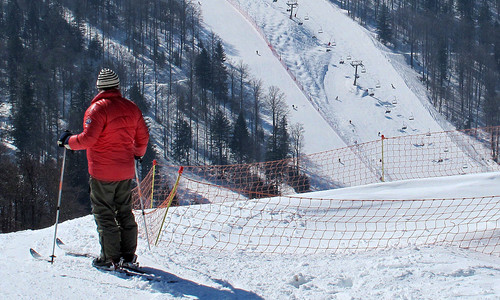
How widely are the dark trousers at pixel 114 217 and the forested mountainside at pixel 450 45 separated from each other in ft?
255

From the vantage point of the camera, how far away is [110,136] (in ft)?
17.3

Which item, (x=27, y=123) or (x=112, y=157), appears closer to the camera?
(x=112, y=157)

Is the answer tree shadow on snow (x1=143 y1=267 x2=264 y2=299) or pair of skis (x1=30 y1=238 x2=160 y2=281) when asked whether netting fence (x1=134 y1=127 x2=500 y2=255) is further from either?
Answer: tree shadow on snow (x1=143 y1=267 x2=264 y2=299)

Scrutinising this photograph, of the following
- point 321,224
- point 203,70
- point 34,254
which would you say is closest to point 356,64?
point 203,70

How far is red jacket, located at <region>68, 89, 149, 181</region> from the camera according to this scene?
203 inches

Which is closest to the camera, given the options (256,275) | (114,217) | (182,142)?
(114,217)

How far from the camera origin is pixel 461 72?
299 feet

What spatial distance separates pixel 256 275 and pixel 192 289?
82cm

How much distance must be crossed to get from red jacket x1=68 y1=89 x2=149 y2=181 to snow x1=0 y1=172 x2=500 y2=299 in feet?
3.08

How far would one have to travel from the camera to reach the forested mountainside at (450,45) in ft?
276

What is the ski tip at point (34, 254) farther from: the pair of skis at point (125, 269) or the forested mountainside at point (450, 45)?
the forested mountainside at point (450, 45)

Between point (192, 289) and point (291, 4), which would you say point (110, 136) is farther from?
point (291, 4)

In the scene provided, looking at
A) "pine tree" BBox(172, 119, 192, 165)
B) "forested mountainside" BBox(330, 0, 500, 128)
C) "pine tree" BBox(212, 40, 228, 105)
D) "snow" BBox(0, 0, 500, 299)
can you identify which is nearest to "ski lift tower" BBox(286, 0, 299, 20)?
"forested mountainside" BBox(330, 0, 500, 128)

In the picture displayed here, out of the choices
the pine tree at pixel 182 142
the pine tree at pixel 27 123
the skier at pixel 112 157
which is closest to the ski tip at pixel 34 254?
the skier at pixel 112 157
